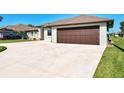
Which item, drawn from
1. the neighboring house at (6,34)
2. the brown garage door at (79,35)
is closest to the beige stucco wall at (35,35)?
the neighboring house at (6,34)

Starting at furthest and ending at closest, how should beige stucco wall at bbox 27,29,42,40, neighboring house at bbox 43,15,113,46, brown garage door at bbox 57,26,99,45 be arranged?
beige stucco wall at bbox 27,29,42,40 → brown garage door at bbox 57,26,99,45 → neighboring house at bbox 43,15,113,46

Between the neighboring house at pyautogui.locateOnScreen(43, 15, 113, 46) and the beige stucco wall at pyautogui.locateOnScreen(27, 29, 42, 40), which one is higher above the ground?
the neighboring house at pyautogui.locateOnScreen(43, 15, 113, 46)

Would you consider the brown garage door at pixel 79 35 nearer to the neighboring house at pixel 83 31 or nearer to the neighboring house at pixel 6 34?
the neighboring house at pixel 83 31

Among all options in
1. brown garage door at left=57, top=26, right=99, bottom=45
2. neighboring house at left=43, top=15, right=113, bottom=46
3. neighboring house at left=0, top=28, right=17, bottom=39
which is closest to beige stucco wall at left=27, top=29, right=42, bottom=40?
neighboring house at left=0, top=28, right=17, bottom=39

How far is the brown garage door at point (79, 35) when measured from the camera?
19.5 meters

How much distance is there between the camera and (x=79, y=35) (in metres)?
20.8

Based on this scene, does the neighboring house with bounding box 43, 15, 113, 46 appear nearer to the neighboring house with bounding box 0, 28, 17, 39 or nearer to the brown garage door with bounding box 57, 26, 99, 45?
the brown garage door with bounding box 57, 26, 99, 45

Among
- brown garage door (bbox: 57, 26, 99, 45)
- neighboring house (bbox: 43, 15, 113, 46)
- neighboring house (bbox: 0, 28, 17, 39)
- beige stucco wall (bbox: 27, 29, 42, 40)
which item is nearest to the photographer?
neighboring house (bbox: 43, 15, 113, 46)

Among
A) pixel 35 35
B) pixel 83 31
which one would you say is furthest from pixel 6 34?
pixel 83 31

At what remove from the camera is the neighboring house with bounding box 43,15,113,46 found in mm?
19091

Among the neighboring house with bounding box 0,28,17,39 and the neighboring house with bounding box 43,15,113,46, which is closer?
the neighboring house with bounding box 43,15,113,46
